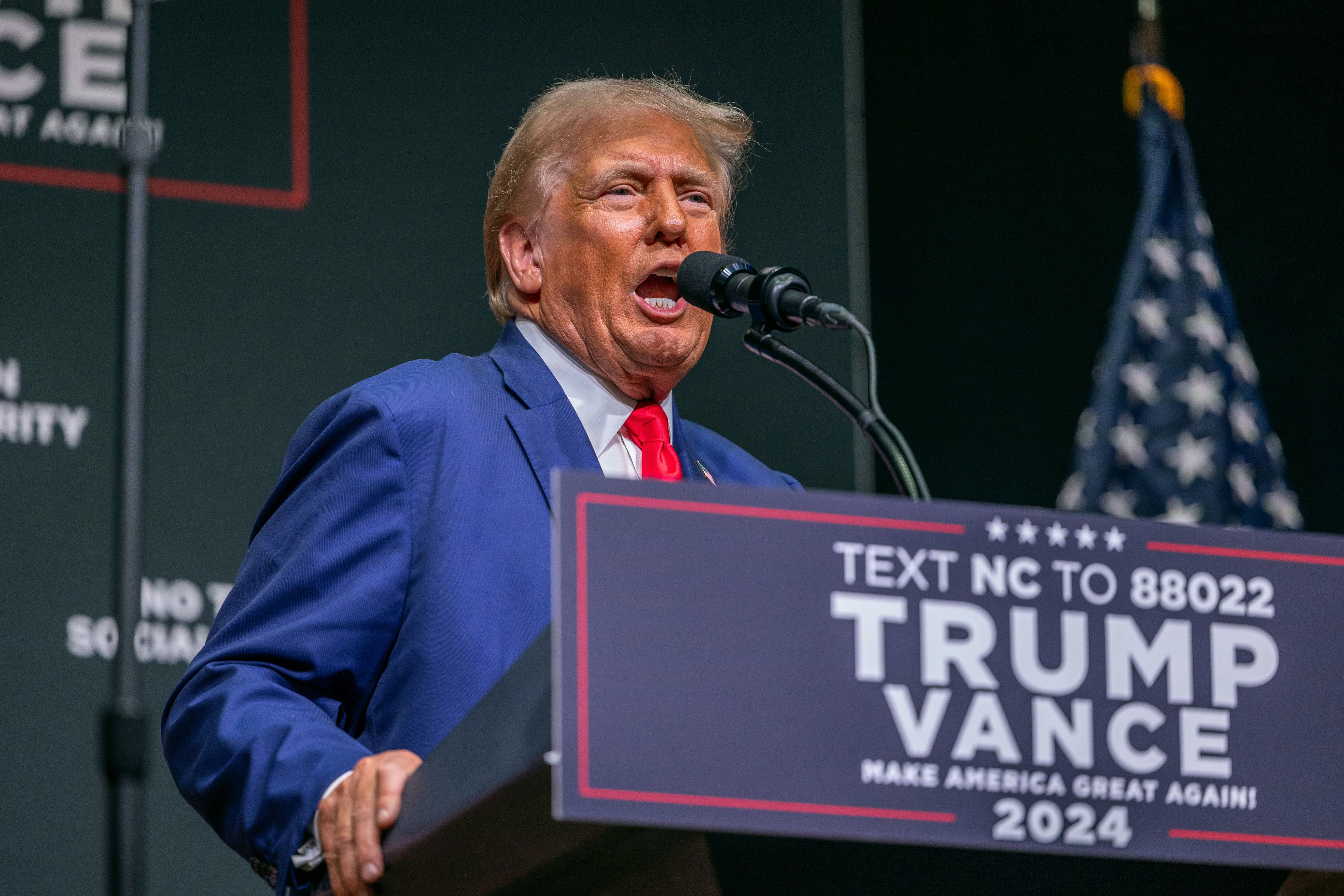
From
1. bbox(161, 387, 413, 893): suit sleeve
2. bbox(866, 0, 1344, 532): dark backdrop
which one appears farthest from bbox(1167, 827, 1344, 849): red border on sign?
bbox(866, 0, 1344, 532): dark backdrop

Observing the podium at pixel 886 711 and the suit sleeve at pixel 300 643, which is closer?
the podium at pixel 886 711

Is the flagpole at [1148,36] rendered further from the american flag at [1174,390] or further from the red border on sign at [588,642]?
the red border on sign at [588,642]

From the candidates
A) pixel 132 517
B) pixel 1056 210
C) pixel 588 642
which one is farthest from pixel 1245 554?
pixel 1056 210

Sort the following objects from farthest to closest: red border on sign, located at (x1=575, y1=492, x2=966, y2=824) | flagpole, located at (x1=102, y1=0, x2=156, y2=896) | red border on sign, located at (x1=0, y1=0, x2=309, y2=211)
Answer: red border on sign, located at (x1=0, y1=0, x2=309, y2=211) < flagpole, located at (x1=102, y1=0, x2=156, y2=896) < red border on sign, located at (x1=575, y1=492, x2=966, y2=824)

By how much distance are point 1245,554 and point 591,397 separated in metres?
1.08

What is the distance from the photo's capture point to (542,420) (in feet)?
6.23

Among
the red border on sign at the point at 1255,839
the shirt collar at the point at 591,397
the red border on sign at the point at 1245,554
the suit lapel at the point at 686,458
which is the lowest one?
the red border on sign at the point at 1255,839

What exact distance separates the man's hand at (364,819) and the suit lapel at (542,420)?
0.58 metres

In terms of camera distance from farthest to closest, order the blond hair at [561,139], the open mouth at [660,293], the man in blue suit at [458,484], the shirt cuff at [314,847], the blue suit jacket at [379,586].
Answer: the blond hair at [561,139]
the open mouth at [660,293]
the blue suit jacket at [379,586]
the man in blue suit at [458,484]
the shirt cuff at [314,847]

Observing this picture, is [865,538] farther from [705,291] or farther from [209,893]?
[209,893]

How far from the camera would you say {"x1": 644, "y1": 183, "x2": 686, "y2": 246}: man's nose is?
2.05m

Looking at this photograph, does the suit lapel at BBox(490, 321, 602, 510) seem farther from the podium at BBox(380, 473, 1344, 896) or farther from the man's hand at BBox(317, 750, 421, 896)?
the podium at BBox(380, 473, 1344, 896)

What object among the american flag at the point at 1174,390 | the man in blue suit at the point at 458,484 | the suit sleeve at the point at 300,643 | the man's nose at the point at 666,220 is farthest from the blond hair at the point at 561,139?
the american flag at the point at 1174,390

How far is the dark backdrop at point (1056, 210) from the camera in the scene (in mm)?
3965
